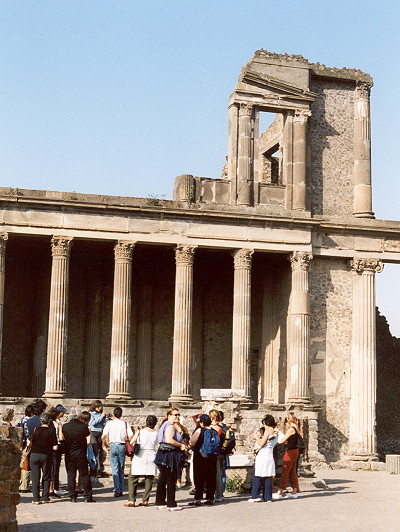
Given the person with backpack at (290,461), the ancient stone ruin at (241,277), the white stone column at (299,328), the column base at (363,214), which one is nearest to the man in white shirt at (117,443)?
the person with backpack at (290,461)

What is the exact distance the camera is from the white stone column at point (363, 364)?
1158 inches

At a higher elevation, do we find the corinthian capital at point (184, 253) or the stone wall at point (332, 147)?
the stone wall at point (332, 147)

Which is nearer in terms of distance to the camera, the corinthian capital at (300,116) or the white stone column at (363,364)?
the white stone column at (363,364)

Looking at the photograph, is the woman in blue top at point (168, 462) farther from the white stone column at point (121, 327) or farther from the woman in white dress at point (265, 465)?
the white stone column at point (121, 327)

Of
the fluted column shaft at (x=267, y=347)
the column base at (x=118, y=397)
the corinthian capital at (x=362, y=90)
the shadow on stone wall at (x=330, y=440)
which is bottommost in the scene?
the shadow on stone wall at (x=330, y=440)

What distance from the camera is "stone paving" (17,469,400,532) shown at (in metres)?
13.9

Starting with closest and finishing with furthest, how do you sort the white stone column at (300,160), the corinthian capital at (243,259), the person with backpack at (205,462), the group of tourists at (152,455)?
1. the group of tourists at (152,455)
2. the person with backpack at (205,462)
3. the corinthian capital at (243,259)
4. the white stone column at (300,160)

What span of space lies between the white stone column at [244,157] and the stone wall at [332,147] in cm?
→ 224

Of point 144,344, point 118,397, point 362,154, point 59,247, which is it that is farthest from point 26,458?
point 362,154

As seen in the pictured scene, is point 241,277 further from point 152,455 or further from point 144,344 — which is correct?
point 152,455

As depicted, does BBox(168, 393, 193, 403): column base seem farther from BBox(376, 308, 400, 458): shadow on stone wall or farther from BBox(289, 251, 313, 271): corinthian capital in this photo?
BBox(376, 308, 400, 458): shadow on stone wall

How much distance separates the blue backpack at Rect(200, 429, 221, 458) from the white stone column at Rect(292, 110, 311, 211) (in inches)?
559

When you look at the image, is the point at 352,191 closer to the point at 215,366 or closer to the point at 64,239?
the point at 215,366

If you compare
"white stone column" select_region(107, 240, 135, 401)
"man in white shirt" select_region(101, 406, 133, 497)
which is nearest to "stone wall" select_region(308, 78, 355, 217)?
"white stone column" select_region(107, 240, 135, 401)
